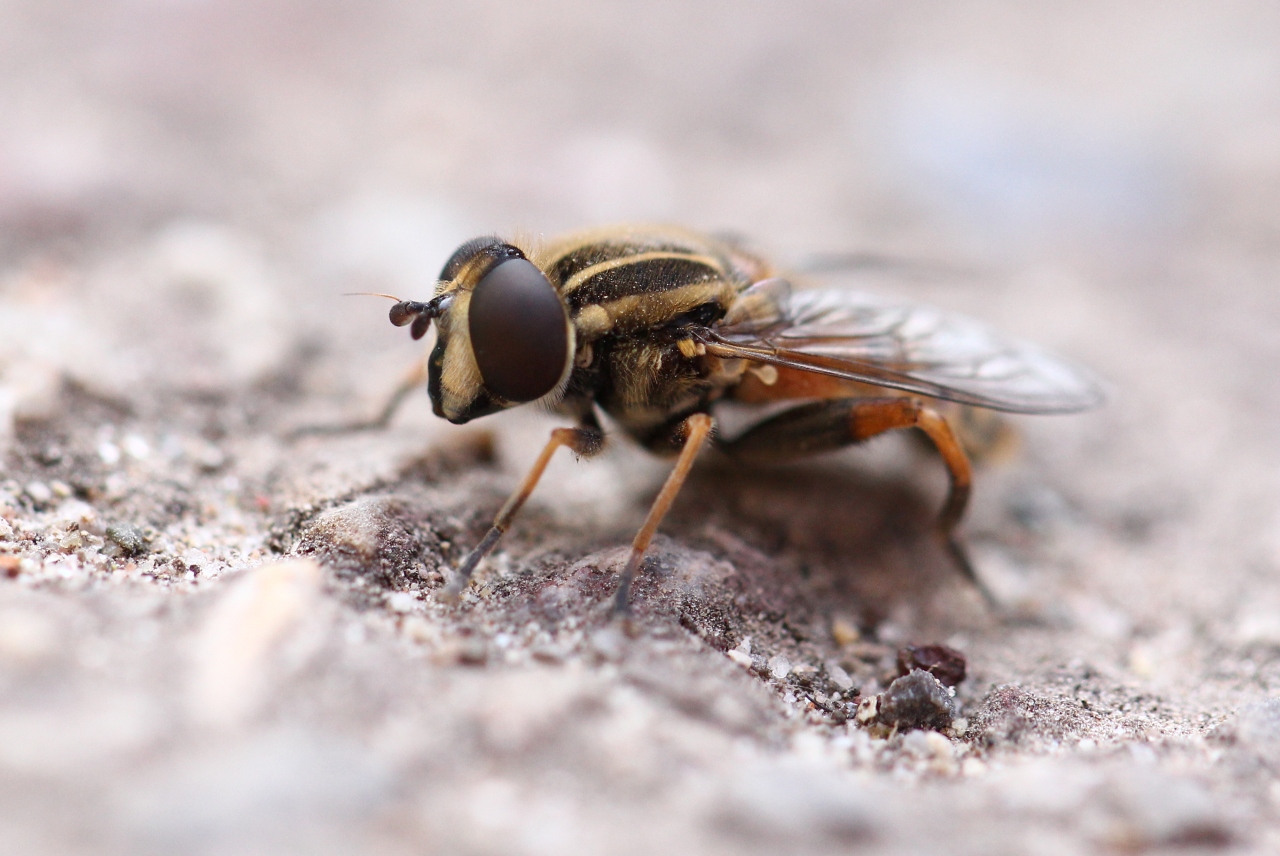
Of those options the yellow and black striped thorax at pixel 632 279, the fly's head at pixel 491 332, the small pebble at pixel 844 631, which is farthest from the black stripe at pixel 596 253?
the small pebble at pixel 844 631

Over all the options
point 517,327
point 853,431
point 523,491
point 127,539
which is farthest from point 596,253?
point 127,539

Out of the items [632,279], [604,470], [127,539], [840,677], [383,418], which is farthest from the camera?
[604,470]

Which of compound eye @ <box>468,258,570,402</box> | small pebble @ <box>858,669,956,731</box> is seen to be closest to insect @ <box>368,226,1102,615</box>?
compound eye @ <box>468,258,570,402</box>

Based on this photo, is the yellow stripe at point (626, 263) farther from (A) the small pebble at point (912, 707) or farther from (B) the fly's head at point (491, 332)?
(A) the small pebble at point (912, 707)

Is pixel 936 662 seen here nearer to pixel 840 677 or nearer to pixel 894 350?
pixel 840 677

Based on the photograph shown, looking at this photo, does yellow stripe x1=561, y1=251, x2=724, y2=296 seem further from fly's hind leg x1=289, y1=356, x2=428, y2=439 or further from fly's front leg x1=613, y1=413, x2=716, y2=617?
fly's hind leg x1=289, y1=356, x2=428, y2=439

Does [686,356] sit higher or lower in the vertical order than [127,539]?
higher
